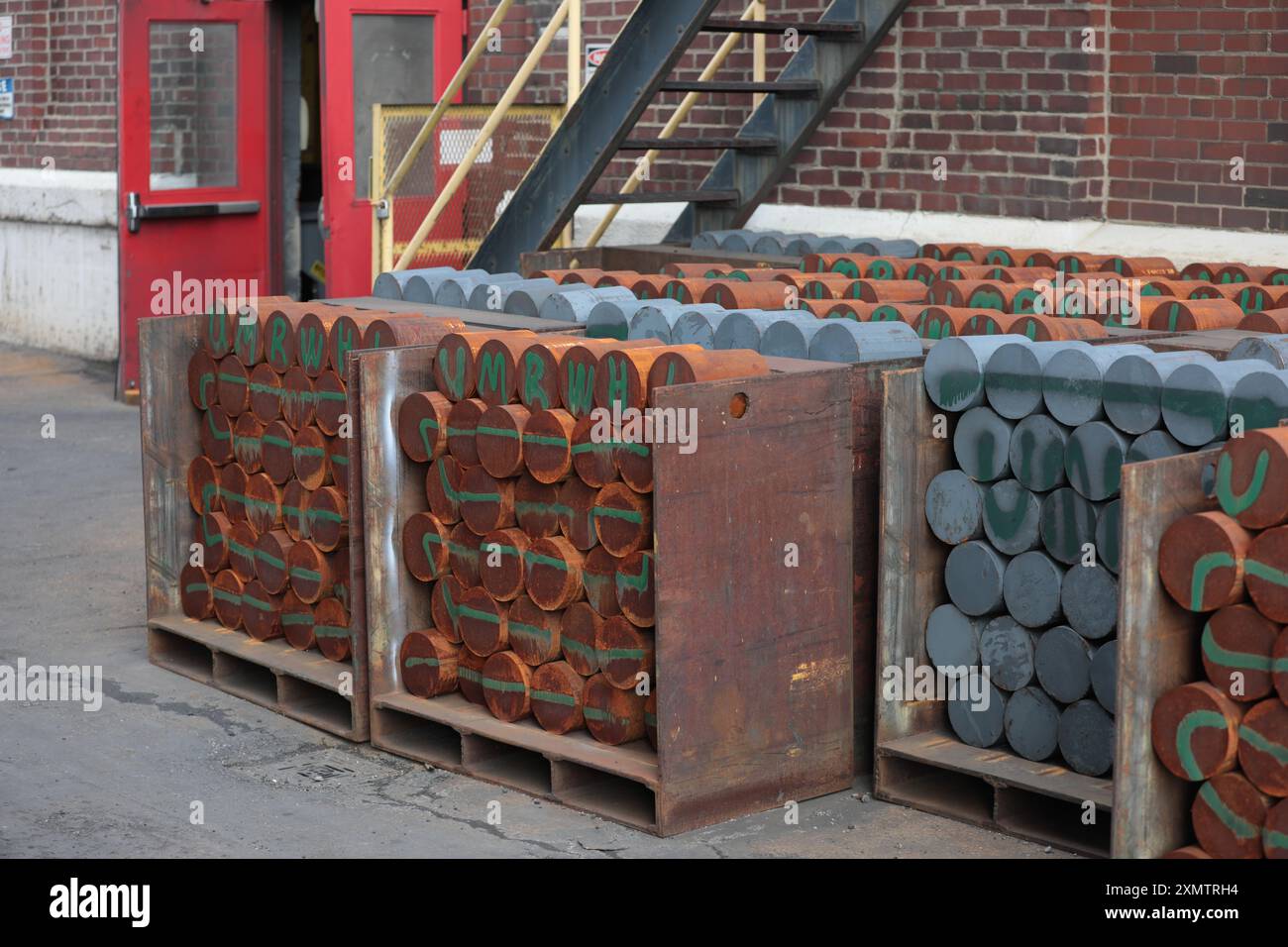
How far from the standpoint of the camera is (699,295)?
7.17m

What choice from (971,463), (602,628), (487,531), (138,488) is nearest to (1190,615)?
(971,463)

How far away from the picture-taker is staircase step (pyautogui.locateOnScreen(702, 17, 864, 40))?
9484 mm

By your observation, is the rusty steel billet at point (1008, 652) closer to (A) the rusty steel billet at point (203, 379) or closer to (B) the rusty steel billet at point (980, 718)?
(B) the rusty steel billet at point (980, 718)

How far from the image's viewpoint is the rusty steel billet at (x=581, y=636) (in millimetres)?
5324

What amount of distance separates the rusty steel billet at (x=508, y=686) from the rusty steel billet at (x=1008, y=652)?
1383 mm

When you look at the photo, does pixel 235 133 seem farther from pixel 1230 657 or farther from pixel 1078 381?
pixel 1230 657

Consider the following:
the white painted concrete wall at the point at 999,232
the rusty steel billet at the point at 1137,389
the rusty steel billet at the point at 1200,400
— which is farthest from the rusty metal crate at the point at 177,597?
the white painted concrete wall at the point at 999,232

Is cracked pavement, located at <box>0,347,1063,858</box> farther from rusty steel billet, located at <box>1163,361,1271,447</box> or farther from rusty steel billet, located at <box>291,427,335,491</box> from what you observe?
rusty steel billet, located at <box>1163,361,1271,447</box>

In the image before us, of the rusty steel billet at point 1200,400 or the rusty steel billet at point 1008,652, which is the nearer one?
the rusty steel billet at point 1200,400

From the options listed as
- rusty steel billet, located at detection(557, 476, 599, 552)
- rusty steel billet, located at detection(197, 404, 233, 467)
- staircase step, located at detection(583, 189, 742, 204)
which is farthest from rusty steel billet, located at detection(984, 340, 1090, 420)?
staircase step, located at detection(583, 189, 742, 204)

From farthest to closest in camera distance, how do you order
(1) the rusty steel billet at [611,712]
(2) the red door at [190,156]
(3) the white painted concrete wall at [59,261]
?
(3) the white painted concrete wall at [59,261] → (2) the red door at [190,156] → (1) the rusty steel billet at [611,712]

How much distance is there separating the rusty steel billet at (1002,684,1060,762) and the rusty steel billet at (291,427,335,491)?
8.05 feet

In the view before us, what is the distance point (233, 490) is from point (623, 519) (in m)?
2.12
